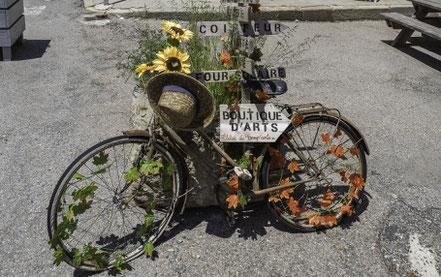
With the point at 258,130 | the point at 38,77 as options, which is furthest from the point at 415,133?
the point at 38,77

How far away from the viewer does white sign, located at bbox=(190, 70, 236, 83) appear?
286 cm

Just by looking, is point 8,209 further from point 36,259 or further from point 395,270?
point 395,270

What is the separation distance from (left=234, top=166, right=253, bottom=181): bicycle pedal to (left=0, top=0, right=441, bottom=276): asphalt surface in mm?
525

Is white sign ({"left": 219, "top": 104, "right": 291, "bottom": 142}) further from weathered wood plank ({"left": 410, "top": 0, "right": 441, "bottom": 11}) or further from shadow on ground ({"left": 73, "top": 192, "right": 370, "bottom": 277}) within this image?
weathered wood plank ({"left": 410, "top": 0, "right": 441, "bottom": 11})

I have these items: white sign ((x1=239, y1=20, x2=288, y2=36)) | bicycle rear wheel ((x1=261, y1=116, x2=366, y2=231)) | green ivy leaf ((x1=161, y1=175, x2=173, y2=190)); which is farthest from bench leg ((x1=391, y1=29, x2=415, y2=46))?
green ivy leaf ((x1=161, y1=175, x2=173, y2=190))

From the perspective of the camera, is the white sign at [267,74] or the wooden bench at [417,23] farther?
the wooden bench at [417,23]

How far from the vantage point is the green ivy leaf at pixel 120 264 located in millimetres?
→ 2773

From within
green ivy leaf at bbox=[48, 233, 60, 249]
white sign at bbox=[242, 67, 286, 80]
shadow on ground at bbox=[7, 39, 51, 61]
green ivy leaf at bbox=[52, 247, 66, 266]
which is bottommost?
shadow on ground at bbox=[7, 39, 51, 61]

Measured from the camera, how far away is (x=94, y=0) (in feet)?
28.1

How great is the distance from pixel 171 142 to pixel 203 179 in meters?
0.53

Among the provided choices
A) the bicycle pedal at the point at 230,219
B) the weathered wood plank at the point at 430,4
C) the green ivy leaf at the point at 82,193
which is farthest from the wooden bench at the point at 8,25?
the weathered wood plank at the point at 430,4

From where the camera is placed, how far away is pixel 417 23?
22.0 ft

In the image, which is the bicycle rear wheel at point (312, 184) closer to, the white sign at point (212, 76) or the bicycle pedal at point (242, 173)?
the bicycle pedal at point (242, 173)

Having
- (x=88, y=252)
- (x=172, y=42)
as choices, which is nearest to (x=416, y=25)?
(x=172, y=42)
